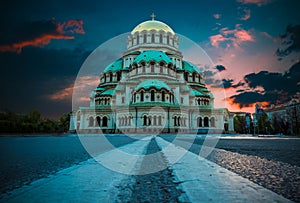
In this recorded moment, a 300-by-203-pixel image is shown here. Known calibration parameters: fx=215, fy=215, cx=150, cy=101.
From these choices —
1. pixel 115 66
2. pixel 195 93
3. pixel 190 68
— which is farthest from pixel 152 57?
pixel 190 68

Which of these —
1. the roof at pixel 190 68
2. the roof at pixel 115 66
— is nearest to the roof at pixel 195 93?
the roof at pixel 190 68

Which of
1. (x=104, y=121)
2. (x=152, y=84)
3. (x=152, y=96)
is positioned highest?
(x=152, y=84)

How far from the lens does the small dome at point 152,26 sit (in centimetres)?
3766

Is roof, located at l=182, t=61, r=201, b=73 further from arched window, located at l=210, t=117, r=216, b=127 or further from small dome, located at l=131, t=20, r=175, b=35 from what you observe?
arched window, located at l=210, t=117, r=216, b=127

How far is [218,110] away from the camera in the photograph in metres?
32.0

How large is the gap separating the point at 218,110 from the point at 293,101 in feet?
69.0

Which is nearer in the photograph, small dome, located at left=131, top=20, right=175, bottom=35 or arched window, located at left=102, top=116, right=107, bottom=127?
arched window, located at left=102, top=116, right=107, bottom=127

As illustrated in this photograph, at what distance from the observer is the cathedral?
27.2 meters

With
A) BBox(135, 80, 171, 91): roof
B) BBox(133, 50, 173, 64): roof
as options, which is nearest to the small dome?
BBox(133, 50, 173, 64): roof

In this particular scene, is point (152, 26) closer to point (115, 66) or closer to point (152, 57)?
point (152, 57)

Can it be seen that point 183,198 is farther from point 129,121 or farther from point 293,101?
point 293,101

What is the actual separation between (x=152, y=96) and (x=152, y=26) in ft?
52.0

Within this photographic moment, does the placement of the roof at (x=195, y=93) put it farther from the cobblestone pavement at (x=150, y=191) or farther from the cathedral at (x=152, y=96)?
the cobblestone pavement at (x=150, y=191)

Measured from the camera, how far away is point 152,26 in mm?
37875
